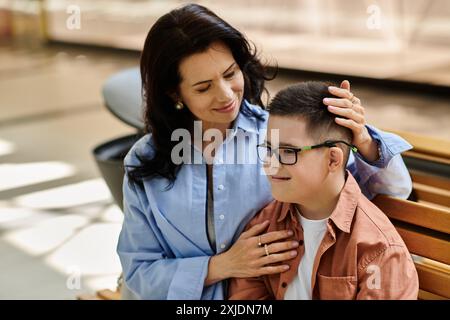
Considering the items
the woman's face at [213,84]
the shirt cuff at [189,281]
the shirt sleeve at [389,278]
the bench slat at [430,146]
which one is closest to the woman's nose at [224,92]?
the woman's face at [213,84]

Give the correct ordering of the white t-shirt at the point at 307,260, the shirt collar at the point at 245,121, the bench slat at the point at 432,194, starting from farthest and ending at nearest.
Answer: the bench slat at the point at 432,194
the shirt collar at the point at 245,121
the white t-shirt at the point at 307,260

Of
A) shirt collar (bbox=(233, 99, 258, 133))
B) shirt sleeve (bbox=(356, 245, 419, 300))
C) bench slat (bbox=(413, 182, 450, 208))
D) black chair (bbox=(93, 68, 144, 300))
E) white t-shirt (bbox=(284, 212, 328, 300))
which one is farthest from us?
black chair (bbox=(93, 68, 144, 300))

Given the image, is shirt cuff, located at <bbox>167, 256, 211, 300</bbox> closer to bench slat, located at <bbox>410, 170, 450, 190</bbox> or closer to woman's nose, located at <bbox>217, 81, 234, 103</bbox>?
woman's nose, located at <bbox>217, 81, 234, 103</bbox>

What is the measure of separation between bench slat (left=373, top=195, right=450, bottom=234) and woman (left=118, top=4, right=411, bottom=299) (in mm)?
32

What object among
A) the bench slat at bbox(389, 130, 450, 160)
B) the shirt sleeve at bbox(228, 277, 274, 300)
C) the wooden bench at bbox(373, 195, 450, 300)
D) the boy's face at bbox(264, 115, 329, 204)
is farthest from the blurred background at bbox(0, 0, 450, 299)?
the shirt sleeve at bbox(228, 277, 274, 300)

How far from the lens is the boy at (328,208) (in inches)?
56.4

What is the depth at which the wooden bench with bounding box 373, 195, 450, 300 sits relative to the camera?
1.66 meters

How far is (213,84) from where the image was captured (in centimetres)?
162

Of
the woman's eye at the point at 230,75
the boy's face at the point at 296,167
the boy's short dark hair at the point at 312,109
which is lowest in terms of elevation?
the boy's face at the point at 296,167

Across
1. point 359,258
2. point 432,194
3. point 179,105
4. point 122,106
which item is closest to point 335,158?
point 359,258

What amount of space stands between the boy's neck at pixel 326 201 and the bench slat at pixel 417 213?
0.81 ft

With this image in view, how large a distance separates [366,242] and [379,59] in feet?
17.7

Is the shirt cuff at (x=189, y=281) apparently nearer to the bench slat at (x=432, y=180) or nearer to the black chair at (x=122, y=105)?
the bench slat at (x=432, y=180)

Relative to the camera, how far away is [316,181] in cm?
146
